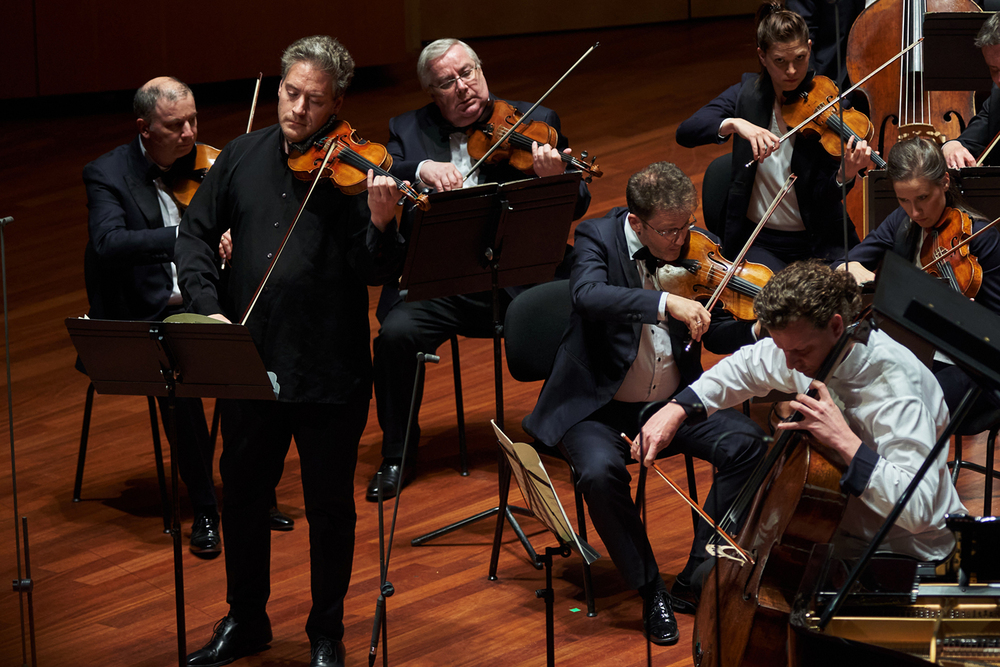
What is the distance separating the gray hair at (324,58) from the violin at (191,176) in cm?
102

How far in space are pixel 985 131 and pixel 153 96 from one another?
255cm

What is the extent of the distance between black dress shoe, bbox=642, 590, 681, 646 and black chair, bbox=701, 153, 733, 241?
136cm

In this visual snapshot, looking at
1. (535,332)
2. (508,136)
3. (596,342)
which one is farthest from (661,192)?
(508,136)

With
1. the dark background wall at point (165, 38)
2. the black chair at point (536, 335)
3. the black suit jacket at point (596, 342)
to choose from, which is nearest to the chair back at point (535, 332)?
the black chair at point (536, 335)

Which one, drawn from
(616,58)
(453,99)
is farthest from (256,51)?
(453,99)

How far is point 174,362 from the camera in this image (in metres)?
2.40

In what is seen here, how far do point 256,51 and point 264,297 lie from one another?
218 inches

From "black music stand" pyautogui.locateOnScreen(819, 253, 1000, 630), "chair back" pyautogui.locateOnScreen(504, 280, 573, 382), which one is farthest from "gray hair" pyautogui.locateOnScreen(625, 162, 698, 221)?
"black music stand" pyautogui.locateOnScreen(819, 253, 1000, 630)

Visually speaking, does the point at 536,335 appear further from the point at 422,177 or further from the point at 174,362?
the point at 174,362

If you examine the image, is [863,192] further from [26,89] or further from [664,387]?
[26,89]

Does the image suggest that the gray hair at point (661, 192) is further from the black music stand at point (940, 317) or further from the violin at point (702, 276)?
the black music stand at point (940, 317)

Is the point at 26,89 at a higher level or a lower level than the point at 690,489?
higher

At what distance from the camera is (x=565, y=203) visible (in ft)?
10.1

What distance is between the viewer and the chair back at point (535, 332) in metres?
3.17
